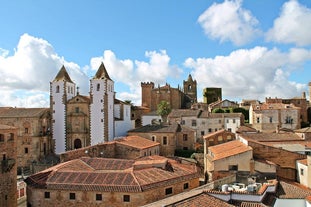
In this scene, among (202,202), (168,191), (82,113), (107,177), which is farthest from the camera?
(82,113)

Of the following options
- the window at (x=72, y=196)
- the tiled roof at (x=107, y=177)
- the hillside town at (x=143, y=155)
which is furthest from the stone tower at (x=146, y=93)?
the window at (x=72, y=196)

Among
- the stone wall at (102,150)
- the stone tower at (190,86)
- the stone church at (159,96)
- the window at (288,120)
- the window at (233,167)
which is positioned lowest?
the window at (233,167)

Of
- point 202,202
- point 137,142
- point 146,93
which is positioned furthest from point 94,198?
point 146,93

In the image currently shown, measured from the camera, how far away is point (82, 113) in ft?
153

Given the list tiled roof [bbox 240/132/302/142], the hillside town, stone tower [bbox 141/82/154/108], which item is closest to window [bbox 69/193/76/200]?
the hillside town

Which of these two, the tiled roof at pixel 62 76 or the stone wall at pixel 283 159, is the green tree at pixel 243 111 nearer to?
the tiled roof at pixel 62 76

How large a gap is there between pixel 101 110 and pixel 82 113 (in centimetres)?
339

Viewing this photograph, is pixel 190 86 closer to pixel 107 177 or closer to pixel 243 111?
pixel 243 111

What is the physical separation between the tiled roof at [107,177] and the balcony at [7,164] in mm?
2100

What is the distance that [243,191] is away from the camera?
19.9 meters

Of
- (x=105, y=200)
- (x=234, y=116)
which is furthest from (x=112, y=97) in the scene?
(x=105, y=200)

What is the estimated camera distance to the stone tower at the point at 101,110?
45312 mm

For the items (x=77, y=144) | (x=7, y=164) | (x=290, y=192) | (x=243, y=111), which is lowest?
(x=290, y=192)

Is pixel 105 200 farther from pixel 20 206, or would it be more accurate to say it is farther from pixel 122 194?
pixel 20 206
